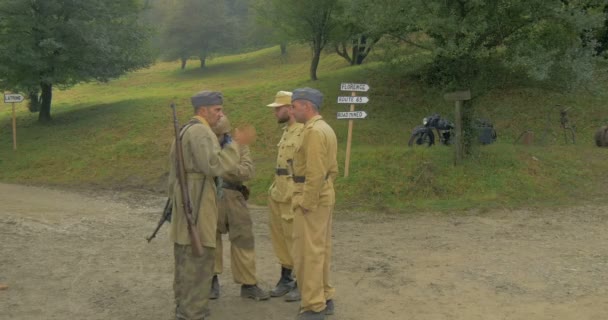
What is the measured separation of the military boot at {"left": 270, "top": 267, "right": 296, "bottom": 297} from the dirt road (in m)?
0.22

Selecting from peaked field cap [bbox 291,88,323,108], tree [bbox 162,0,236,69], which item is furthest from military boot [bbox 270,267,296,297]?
tree [bbox 162,0,236,69]

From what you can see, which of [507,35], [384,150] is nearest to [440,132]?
[384,150]

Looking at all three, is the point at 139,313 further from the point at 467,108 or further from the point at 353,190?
the point at 467,108

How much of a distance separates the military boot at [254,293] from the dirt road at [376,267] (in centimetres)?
7

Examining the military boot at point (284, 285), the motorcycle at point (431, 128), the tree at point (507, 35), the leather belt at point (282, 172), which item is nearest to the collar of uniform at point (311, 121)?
the leather belt at point (282, 172)

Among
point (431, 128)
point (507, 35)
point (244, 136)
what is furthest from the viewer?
point (431, 128)

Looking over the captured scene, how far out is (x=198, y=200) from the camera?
5.23 metres

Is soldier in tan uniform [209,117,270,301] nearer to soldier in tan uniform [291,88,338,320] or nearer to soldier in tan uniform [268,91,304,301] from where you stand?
soldier in tan uniform [268,91,304,301]

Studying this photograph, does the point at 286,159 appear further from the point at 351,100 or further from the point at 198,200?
the point at 351,100

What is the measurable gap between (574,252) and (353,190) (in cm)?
502

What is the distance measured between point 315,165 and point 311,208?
0.39 meters

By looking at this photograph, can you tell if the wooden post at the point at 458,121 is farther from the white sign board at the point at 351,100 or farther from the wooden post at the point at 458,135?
the white sign board at the point at 351,100

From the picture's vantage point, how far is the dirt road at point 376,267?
605 cm

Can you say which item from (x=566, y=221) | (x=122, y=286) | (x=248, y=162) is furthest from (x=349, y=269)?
(x=566, y=221)
